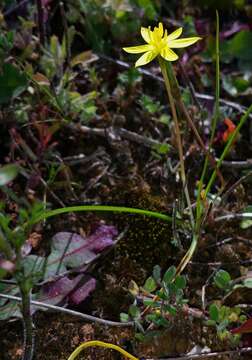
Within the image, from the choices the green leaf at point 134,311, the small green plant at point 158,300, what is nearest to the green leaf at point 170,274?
the small green plant at point 158,300

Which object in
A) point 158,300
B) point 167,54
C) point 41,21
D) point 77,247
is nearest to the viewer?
point 167,54

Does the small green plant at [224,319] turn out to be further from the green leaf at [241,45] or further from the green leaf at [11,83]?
the green leaf at [241,45]

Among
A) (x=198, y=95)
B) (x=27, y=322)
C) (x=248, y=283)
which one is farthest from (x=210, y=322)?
(x=198, y=95)

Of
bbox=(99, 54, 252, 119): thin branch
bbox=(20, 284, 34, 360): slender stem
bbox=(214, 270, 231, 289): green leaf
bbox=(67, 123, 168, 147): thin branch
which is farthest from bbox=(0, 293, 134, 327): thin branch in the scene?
bbox=(99, 54, 252, 119): thin branch

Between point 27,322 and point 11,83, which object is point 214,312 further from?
point 11,83

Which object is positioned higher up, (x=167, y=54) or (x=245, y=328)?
(x=167, y=54)

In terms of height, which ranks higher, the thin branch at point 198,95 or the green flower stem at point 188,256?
the thin branch at point 198,95

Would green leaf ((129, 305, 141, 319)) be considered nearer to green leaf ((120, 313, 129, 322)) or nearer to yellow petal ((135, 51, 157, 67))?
green leaf ((120, 313, 129, 322))

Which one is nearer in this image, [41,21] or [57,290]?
[57,290]
